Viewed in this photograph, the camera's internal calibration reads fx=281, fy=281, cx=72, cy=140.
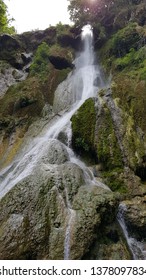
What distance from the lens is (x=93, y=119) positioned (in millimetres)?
13398

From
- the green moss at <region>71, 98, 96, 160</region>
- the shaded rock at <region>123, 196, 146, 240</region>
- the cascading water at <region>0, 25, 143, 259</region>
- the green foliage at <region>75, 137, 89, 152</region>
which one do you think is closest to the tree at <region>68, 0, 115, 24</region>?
the cascading water at <region>0, 25, 143, 259</region>

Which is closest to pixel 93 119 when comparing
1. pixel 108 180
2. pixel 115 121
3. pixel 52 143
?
pixel 115 121

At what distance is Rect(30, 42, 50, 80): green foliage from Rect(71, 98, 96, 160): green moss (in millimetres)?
8168

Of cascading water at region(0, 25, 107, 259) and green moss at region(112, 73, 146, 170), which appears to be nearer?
cascading water at region(0, 25, 107, 259)

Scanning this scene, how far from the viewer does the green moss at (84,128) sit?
12.8m

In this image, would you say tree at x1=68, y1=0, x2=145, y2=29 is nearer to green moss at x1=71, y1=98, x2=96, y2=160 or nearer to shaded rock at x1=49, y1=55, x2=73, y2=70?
shaded rock at x1=49, y1=55, x2=73, y2=70

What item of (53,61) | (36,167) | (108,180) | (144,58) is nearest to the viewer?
(36,167)

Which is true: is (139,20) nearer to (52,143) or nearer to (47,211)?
(52,143)

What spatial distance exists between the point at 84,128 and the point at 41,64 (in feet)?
35.7

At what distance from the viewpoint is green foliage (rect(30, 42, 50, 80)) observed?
2134 cm

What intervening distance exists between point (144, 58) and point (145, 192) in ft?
37.5

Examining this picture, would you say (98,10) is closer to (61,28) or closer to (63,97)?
(61,28)

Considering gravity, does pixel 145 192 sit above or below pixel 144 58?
below

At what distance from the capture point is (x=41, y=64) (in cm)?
2217
